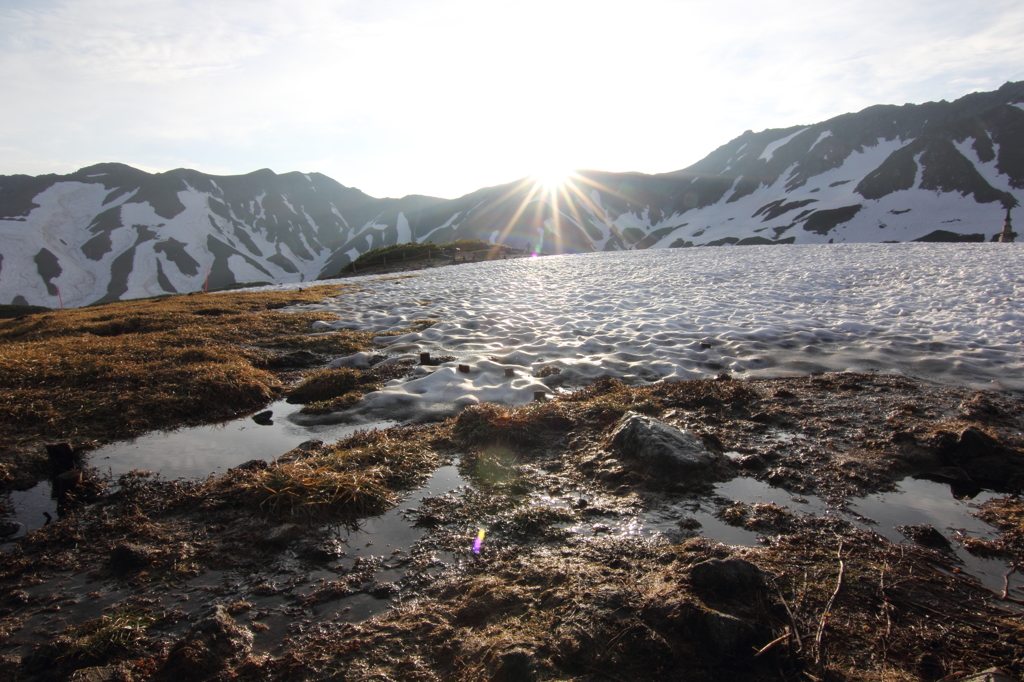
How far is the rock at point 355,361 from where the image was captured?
32.3 ft

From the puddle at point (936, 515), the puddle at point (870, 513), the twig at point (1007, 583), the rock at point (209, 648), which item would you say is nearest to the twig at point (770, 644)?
the puddle at point (870, 513)

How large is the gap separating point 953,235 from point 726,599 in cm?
16693

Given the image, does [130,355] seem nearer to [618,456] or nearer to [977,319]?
[618,456]

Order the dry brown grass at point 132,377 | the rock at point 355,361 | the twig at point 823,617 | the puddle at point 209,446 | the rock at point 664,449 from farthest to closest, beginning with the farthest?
the rock at point 355,361 → the dry brown grass at point 132,377 → the puddle at point 209,446 → the rock at point 664,449 → the twig at point 823,617

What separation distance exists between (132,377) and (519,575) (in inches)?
314

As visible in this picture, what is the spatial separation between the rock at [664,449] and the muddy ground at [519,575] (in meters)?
0.10

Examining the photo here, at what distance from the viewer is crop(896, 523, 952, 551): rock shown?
12.0ft

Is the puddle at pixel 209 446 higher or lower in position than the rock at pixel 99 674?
higher

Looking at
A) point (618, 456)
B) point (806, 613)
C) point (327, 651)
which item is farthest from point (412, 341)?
point (806, 613)

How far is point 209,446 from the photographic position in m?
6.05

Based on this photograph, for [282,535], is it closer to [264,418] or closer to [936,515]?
[264,418]

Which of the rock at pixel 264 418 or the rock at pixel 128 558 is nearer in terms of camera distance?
the rock at pixel 128 558

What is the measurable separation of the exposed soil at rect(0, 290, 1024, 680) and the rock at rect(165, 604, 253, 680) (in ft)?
0.04

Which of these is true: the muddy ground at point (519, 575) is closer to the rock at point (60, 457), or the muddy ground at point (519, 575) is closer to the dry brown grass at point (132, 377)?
the rock at point (60, 457)
